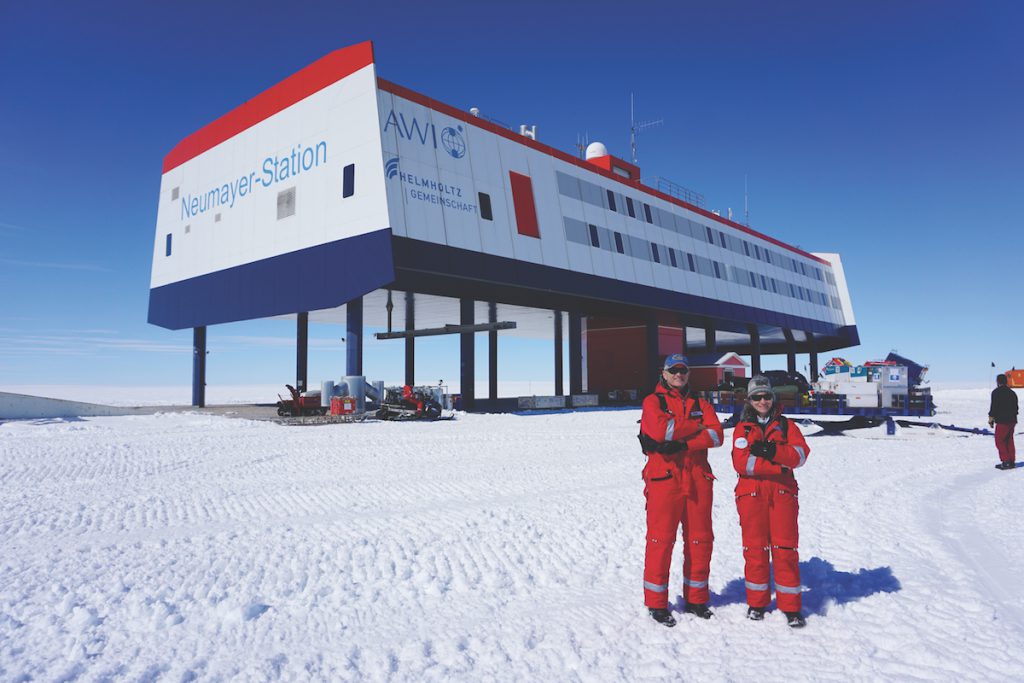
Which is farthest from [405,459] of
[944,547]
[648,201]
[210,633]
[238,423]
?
[648,201]

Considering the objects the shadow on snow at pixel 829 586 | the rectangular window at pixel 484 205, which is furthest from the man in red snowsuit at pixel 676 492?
the rectangular window at pixel 484 205

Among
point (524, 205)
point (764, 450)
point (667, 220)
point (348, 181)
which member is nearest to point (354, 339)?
point (348, 181)

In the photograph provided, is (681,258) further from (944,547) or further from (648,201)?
(944,547)

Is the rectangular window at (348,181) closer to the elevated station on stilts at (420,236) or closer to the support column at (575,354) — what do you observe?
the elevated station on stilts at (420,236)

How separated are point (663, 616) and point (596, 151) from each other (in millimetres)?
34479

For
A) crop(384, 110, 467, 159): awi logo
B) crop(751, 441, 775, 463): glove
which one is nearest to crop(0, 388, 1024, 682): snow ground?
crop(751, 441, 775, 463): glove

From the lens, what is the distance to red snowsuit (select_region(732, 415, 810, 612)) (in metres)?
4.46

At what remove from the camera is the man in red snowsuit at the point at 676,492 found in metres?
4.48

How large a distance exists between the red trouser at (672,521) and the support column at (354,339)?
2154cm

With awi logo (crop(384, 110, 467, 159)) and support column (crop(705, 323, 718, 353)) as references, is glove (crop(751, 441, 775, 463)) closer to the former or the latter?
awi logo (crop(384, 110, 467, 159))

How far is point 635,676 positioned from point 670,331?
37.4 metres

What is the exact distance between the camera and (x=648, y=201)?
3428 cm

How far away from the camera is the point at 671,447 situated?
14.6 feet

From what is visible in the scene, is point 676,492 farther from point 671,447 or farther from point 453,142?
point 453,142
